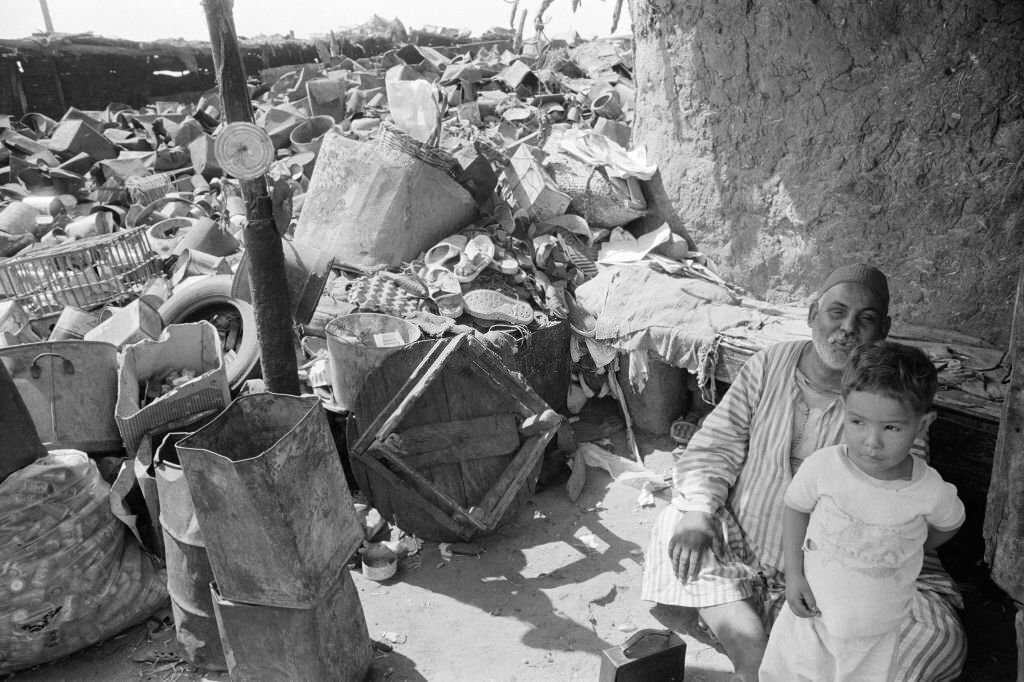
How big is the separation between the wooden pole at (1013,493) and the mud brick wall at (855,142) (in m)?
2.09

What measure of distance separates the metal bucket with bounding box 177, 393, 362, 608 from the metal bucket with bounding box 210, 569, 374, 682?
0.05 meters

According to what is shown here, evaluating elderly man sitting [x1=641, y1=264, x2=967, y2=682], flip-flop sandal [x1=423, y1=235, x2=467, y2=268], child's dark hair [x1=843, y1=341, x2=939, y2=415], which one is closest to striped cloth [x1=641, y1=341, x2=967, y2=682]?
elderly man sitting [x1=641, y1=264, x2=967, y2=682]

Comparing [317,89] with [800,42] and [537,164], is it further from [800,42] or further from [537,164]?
[800,42]

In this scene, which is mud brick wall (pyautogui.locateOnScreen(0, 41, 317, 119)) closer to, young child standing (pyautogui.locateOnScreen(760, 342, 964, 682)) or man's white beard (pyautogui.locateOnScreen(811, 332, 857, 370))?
man's white beard (pyautogui.locateOnScreen(811, 332, 857, 370))

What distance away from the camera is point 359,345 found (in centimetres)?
324

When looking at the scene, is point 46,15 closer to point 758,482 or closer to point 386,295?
point 386,295

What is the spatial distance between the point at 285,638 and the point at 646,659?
3.88 feet

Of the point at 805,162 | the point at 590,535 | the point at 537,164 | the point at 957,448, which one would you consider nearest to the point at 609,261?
the point at 537,164

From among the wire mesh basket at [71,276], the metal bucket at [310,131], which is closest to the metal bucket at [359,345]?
the wire mesh basket at [71,276]

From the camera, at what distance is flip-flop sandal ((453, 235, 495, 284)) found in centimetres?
430

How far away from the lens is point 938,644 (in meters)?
2.09

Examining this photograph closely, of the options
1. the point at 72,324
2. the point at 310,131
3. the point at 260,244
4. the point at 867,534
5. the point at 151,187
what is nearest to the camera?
the point at 867,534

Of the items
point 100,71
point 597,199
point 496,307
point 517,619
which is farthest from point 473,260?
point 100,71

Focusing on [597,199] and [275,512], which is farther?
[597,199]
